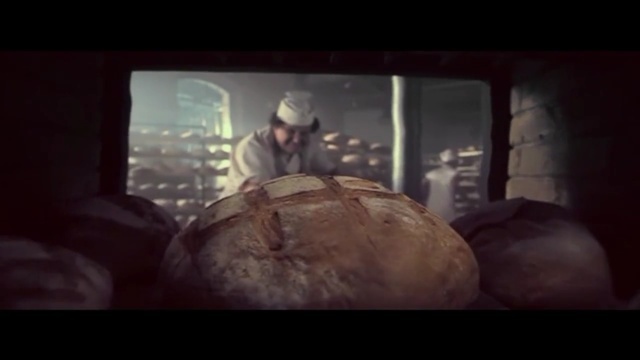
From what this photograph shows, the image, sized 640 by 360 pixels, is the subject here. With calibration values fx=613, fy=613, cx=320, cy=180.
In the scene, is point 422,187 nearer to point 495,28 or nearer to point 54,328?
point 495,28

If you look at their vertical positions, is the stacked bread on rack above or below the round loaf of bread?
above

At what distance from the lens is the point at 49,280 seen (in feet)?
3.69

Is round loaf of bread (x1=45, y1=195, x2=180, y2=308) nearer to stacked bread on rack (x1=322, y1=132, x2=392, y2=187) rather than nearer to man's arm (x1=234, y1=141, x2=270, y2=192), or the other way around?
man's arm (x1=234, y1=141, x2=270, y2=192)

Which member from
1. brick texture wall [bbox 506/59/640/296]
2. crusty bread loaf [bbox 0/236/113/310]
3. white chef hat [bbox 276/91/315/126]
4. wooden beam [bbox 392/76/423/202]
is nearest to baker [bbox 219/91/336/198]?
white chef hat [bbox 276/91/315/126]

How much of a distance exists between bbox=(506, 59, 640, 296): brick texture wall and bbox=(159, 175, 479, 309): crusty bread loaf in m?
0.27

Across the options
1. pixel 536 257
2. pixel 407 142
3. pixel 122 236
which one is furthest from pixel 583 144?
pixel 122 236

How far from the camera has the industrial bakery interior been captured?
1252 mm

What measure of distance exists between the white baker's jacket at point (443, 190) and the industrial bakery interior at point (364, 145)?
0.01 meters

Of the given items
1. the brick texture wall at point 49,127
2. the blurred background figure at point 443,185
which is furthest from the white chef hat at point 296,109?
the brick texture wall at point 49,127

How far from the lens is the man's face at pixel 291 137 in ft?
4.13

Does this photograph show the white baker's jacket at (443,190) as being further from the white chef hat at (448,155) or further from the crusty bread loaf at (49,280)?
the crusty bread loaf at (49,280)

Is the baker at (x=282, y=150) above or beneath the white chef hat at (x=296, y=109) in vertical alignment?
beneath

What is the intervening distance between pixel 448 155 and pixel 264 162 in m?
0.39

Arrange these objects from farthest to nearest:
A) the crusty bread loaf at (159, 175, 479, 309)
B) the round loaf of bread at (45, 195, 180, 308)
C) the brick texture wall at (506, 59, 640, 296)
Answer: the brick texture wall at (506, 59, 640, 296)
the round loaf of bread at (45, 195, 180, 308)
the crusty bread loaf at (159, 175, 479, 309)
